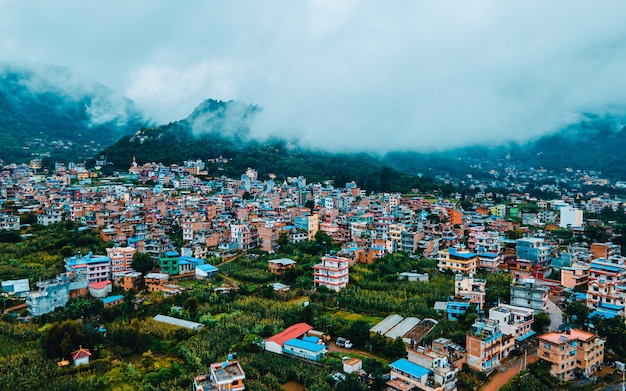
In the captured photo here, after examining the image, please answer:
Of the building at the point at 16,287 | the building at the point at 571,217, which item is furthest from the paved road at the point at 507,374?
the building at the point at 571,217

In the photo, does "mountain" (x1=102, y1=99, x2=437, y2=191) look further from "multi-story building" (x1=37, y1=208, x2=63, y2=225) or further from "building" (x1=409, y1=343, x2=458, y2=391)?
"building" (x1=409, y1=343, x2=458, y2=391)

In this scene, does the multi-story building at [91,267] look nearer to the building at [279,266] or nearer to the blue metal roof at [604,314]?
the building at [279,266]

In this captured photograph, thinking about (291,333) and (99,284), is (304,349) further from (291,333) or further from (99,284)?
(99,284)

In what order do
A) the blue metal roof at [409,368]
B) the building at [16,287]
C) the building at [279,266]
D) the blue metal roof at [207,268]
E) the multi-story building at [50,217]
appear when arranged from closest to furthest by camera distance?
1. the blue metal roof at [409,368]
2. the building at [16,287]
3. the blue metal roof at [207,268]
4. the building at [279,266]
5. the multi-story building at [50,217]

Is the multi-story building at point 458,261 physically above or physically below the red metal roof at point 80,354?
above

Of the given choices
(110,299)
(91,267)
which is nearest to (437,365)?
(110,299)

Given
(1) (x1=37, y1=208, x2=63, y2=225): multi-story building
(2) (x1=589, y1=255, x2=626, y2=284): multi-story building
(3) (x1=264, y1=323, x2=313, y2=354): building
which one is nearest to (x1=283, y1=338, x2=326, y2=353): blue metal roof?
(3) (x1=264, y1=323, x2=313, y2=354): building
